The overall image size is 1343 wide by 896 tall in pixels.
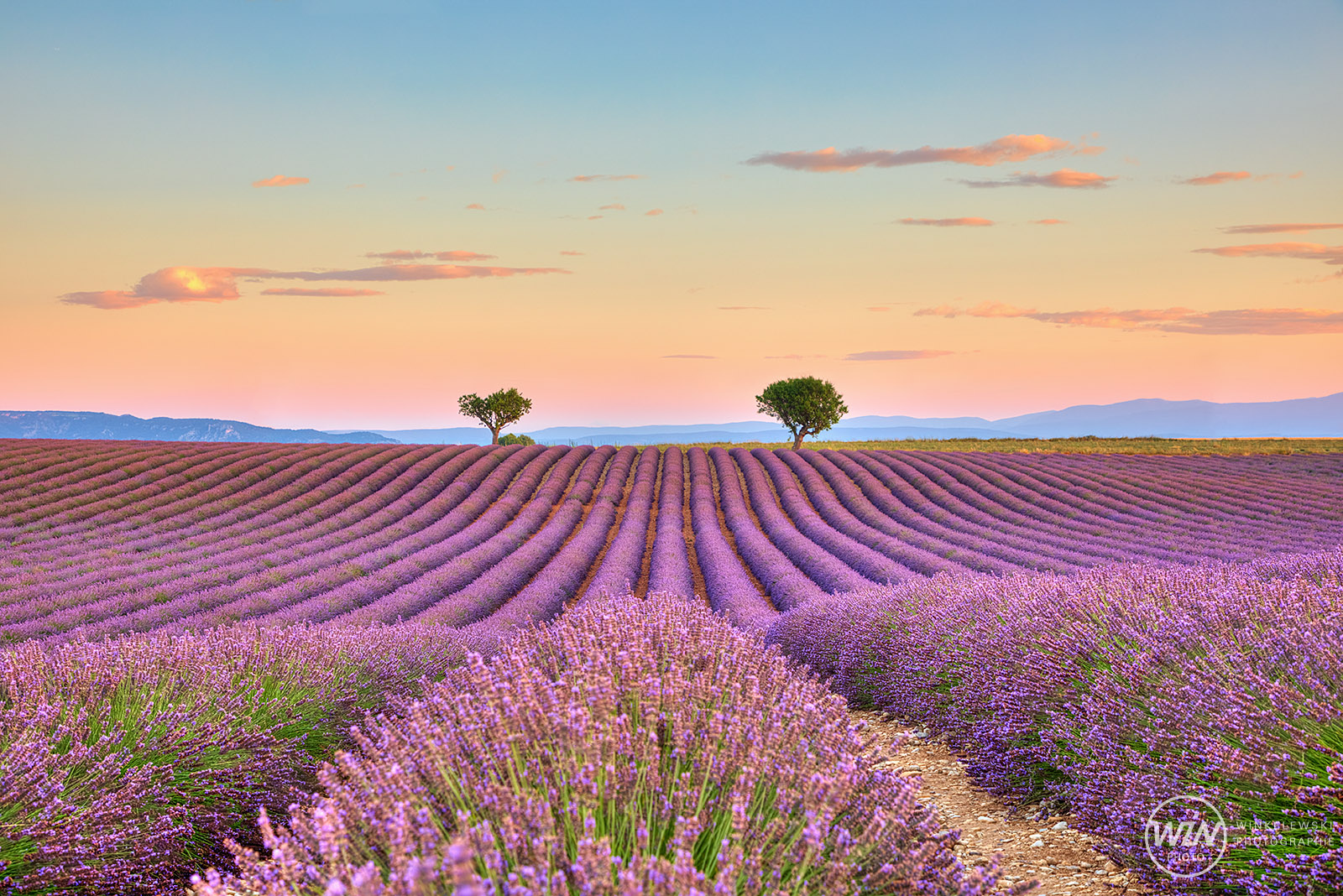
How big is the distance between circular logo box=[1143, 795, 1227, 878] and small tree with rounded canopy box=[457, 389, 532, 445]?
43521mm

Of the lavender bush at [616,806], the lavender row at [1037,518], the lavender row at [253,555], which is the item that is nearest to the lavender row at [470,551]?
the lavender row at [253,555]

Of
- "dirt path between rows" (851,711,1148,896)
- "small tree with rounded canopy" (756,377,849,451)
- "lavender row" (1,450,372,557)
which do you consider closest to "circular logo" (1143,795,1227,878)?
"dirt path between rows" (851,711,1148,896)

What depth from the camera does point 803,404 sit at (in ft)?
142

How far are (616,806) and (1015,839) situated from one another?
257cm

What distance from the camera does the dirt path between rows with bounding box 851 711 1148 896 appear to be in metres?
3.33

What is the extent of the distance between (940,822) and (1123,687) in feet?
5.03

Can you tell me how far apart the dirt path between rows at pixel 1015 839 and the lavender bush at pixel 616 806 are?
500 mm

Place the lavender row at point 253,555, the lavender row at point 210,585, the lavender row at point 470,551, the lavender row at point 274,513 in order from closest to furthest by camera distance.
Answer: the lavender row at point 210,585 → the lavender row at point 470,551 → the lavender row at point 253,555 → the lavender row at point 274,513

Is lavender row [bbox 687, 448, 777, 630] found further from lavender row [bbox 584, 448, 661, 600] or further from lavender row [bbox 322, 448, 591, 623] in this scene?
lavender row [bbox 322, 448, 591, 623]

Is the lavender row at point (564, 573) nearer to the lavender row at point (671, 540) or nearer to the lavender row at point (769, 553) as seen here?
the lavender row at point (671, 540)

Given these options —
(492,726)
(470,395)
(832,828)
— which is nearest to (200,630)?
(492,726)

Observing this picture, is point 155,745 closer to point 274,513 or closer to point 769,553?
point 769,553

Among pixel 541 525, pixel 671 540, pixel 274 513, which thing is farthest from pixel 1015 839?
pixel 274 513

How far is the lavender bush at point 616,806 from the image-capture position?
181 cm
